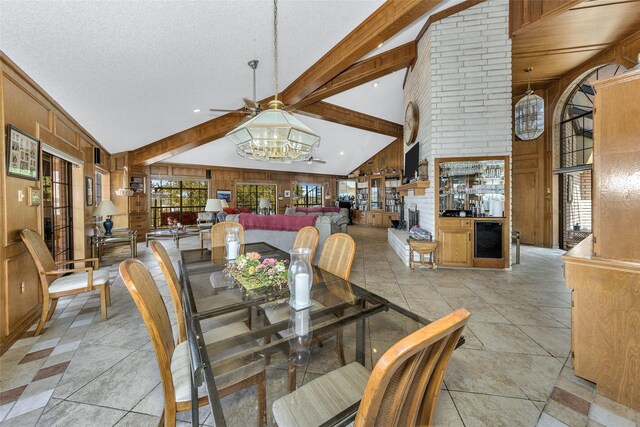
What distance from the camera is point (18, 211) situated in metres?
2.37

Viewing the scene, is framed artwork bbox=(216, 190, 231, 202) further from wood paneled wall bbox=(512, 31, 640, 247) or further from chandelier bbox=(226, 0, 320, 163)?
wood paneled wall bbox=(512, 31, 640, 247)

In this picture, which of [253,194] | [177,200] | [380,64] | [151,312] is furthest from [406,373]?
[253,194]

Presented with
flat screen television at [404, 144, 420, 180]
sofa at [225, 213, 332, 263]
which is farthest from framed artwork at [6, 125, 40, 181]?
flat screen television at [404, 144, 420, 180]

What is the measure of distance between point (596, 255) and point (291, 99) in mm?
4928

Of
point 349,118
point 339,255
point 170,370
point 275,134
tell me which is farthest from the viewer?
point 349,118

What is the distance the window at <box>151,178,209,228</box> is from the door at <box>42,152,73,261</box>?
181 inches

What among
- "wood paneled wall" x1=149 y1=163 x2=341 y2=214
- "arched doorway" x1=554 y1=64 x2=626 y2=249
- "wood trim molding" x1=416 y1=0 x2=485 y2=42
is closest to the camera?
"wood trim molding" x1=416 y1=0 x2=485 y2=42

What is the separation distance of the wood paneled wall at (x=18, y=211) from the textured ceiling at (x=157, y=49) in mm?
185

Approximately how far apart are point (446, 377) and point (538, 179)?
6395 millimetres

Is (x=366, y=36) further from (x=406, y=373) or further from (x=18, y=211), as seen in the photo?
(x=18, y=211)

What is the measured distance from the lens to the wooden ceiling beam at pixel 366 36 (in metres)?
2.87

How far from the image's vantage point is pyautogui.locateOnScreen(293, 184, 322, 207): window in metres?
11.5

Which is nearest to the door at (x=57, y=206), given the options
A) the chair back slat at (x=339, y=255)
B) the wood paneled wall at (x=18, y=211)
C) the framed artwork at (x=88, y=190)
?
the framed artwork at (x=88, y=190)

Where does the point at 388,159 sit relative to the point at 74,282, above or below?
above
